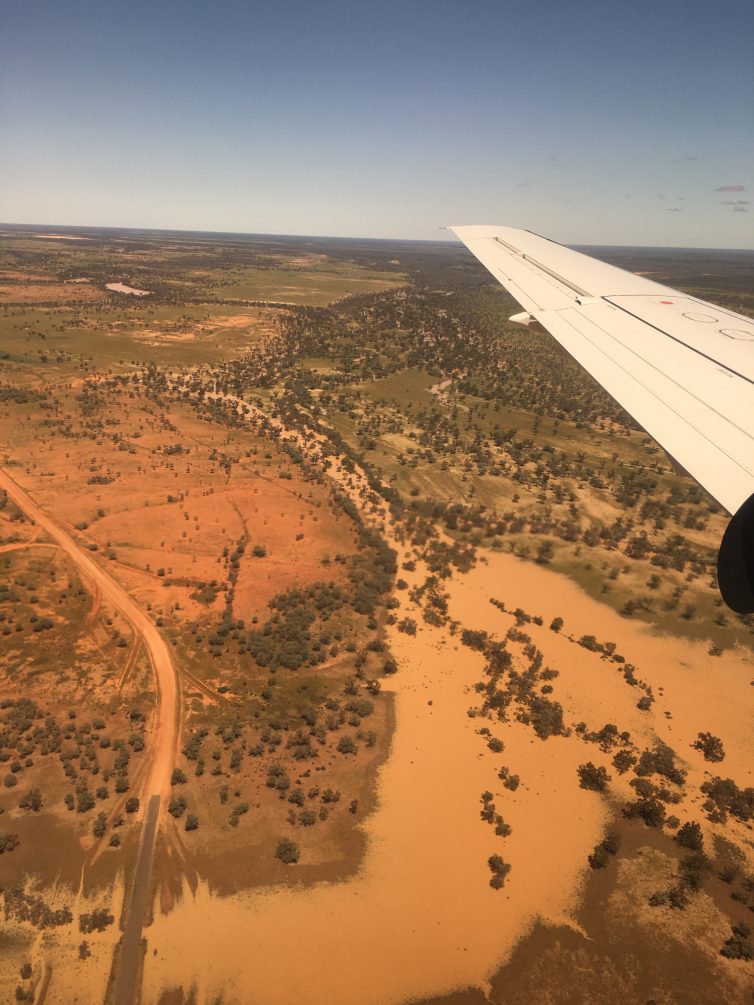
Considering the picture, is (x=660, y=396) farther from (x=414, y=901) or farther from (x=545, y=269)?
Result: (x=414, y=901)

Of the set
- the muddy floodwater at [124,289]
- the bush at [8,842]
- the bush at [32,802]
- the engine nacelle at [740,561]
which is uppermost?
the muddy floodwater at [124,289]

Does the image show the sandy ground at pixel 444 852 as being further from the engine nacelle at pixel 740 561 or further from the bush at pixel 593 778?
the engine nacelle at pixel 740 561

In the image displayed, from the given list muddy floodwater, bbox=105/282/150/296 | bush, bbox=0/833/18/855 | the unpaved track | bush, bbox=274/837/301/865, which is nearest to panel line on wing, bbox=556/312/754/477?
bush, bbox=274/837/301/865

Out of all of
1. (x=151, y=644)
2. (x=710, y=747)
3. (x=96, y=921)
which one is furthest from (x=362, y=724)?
(x=710, y=747)

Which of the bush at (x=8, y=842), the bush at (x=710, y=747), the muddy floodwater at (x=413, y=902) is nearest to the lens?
the muddy floodwater at (x=413, y=902)

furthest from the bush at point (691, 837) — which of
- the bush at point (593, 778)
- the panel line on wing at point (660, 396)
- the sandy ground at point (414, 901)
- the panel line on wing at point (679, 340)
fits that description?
the panel line on wing at point (660, 396)

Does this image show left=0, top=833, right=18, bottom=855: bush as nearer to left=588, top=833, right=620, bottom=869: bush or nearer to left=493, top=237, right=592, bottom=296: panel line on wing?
left=588, top=833, right=620, bottom=869: bush

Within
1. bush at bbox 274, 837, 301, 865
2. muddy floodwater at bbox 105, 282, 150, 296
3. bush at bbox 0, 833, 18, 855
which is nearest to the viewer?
bush at bbox 0, 833, 18, 855
